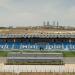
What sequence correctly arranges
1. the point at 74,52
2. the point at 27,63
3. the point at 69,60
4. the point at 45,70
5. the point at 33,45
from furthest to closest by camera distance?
the point at 33,45, the point at 74,52, the point at 69,60, the point at 27,63, the point at 45,70

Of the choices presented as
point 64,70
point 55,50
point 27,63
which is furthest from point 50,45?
point 64,70

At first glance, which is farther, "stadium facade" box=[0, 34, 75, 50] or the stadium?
"stadium facade" box=[0, 34, 75, 50]

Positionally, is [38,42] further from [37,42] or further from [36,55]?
[36,55]

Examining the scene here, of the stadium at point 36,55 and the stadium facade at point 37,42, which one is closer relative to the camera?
the stadium at point 36,55

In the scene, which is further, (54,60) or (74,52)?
(74,52)

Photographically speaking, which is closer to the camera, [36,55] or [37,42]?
[36,55]

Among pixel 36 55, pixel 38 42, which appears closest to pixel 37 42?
pixel 38 42

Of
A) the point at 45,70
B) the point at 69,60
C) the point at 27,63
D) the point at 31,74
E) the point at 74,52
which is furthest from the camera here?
the point at 74,52

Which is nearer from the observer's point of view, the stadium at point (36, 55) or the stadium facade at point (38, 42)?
the stadium at point (36, 55)

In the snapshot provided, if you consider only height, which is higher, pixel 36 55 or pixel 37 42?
pixel 37 42

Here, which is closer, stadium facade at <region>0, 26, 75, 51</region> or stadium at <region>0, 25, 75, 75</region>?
stadium at <region>0, 25, 75, 75</region>

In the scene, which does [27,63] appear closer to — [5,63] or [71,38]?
[5,63]

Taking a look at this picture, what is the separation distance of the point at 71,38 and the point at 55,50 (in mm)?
5076

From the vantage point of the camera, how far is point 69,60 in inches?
1570
